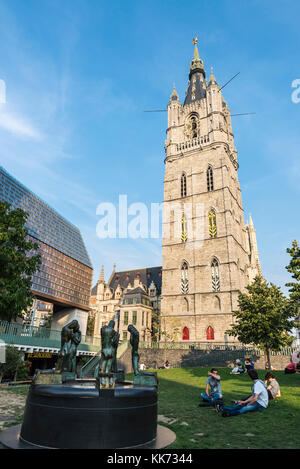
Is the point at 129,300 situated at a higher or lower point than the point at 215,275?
lower

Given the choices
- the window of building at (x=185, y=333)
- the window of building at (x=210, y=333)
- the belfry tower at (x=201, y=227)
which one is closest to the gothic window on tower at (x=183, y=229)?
the belfry tower at (x=201, y=227)

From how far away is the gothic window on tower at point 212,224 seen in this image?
150 feet

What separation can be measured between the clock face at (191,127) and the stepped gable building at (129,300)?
1158 inches

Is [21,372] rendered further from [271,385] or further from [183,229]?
[183,229]

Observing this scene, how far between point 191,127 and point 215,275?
30487 millimetres

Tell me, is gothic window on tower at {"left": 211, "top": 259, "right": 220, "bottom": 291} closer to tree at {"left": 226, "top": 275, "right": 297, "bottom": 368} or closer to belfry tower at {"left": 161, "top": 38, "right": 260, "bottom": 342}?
belfry tower at {"left": 161, "top": 38, "right": 260, "bottom": 342}

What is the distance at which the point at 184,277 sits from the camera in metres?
45.9

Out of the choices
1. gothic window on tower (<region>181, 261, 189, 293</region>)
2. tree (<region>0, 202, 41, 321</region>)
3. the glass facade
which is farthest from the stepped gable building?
tree (<region>0, 202, 41, 321</region>)

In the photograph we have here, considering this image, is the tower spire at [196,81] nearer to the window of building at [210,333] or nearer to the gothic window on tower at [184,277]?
the gothic window on tower at [184,277]

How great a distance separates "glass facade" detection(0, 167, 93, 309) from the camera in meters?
39.0

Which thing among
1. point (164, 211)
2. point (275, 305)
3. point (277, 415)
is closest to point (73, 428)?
point (277, 415)

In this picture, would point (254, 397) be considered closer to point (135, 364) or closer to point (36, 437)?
point (135, 364)

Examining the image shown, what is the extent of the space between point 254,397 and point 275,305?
693 inches

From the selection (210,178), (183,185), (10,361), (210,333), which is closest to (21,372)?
(10,361)
